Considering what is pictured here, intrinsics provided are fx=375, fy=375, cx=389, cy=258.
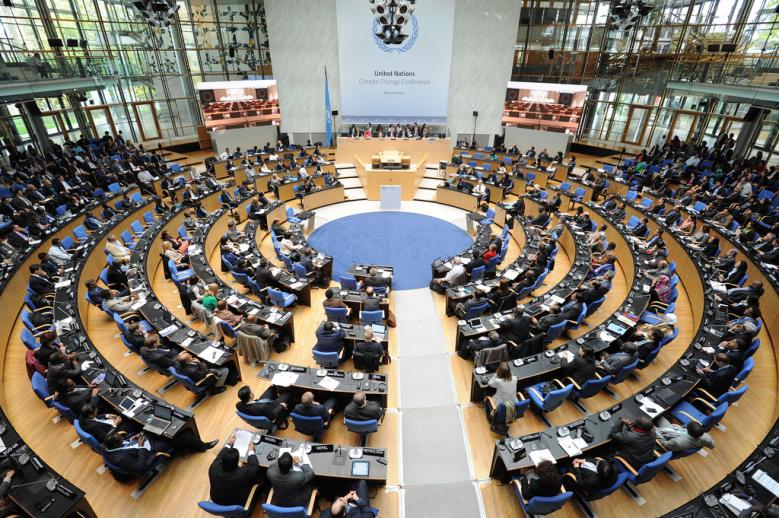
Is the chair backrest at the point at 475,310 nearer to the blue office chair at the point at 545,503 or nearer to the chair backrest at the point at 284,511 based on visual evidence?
the blue office chair at the point at 545,503

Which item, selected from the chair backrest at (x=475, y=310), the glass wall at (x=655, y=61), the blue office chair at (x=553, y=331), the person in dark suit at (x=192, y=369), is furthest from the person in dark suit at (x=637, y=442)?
the glass wall at (x=655, y=61)

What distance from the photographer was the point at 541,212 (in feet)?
48.2

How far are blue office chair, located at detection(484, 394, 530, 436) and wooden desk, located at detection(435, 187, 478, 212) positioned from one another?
12.1m

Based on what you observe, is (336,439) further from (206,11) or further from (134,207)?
(206,11)

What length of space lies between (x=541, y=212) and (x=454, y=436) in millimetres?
10562

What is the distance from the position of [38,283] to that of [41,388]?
413cm

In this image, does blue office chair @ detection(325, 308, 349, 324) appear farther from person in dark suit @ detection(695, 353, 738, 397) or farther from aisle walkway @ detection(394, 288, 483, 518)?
person in dark suit @ detection(695, 353, 738, 397)

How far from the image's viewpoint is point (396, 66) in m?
23.6

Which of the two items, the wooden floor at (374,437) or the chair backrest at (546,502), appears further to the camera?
the wooden floor at (374,437)

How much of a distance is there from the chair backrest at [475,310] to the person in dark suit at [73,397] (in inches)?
297

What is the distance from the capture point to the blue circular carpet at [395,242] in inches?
509

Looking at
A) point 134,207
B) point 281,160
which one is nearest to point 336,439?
point 134,207

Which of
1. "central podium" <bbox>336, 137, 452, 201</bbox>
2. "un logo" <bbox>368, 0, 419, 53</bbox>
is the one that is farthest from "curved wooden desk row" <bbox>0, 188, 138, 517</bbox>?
"central podium" <bbox>336, 137, 452, 201</bbox>

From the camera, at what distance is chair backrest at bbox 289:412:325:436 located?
Result: 600cm
